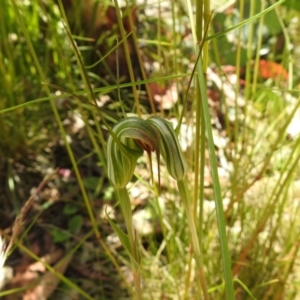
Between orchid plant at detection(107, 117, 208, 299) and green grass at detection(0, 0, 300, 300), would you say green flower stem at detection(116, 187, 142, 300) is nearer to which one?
orchid plant at detection(107, 117, 208, 299)

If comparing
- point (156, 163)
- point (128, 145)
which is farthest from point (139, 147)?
point (156, 163)

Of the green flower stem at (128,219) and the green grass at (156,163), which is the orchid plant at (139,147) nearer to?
the green flower stem at (128,219)

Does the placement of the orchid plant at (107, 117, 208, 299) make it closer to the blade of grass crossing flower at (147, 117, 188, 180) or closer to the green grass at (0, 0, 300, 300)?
the blade of grass crossing flower at (147, 117, 188, 180)

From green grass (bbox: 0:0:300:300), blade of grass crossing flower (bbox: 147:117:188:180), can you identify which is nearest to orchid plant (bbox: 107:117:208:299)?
blade of grass crossing flower (bbox: 147:117:188:180)

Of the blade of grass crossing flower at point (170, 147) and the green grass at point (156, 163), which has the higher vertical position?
the blade of grass crossing flower at point (170, 147)

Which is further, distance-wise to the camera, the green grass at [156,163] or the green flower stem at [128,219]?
the green grass at [156,163]

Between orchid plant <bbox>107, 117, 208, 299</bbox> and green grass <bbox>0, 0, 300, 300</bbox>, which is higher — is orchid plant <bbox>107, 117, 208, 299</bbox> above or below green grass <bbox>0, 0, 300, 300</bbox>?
above

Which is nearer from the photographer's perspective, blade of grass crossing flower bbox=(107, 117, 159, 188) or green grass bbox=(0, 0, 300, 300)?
blade of grass crossing flower bbox=(107, 117, 159, 188)

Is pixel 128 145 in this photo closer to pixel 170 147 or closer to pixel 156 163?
pixel 170 147

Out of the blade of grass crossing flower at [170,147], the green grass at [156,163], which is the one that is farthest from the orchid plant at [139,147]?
the green grass at [156,163]

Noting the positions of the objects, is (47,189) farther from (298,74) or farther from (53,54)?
(298,74)

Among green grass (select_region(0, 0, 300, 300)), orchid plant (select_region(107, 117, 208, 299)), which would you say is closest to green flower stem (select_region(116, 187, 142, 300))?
orchid plant (select_region(107, 117, 208, 299))

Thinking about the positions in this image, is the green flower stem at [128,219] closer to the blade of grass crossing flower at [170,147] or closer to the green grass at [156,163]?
the blade of grass crossing flower at [170,147]
